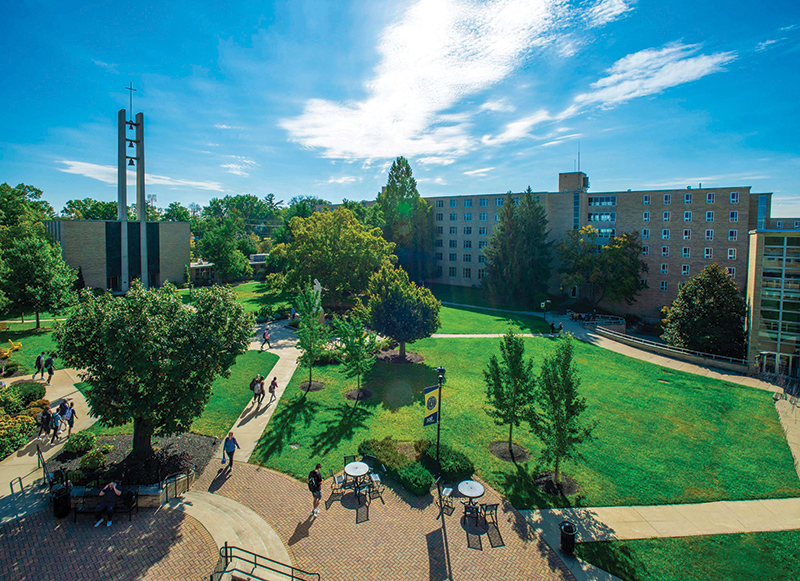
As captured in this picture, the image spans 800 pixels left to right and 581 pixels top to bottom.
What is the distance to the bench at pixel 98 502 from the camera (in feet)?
43.3

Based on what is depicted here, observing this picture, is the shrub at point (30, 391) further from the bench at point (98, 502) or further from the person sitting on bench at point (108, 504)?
the person sitting on bench at point (108, 504)

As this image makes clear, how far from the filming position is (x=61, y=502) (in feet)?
42.8

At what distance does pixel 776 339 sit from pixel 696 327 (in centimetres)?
534

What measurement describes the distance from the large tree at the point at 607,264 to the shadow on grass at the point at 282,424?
41.4 meters

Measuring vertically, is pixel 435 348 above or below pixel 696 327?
below

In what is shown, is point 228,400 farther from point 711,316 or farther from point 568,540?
point 711,316

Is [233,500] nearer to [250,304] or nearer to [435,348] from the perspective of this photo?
[435,348]

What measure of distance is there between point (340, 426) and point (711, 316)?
3254cm

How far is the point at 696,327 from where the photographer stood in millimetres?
35375

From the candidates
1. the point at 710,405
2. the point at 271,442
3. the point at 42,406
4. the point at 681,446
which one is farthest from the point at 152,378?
the point at 710,405

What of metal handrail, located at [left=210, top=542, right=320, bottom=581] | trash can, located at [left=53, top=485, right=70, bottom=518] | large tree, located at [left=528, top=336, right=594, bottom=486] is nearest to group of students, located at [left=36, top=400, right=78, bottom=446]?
trash can, located at [left=53, top=485, right=70, bottom=518]

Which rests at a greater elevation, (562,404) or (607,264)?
(607,264)

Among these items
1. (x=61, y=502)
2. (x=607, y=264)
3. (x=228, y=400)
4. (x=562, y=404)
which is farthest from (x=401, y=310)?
(x=607, y=264)

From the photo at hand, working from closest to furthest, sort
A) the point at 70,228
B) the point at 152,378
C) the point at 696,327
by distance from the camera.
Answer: the point at 152,378
the point at 696,327
the point at 70,228
